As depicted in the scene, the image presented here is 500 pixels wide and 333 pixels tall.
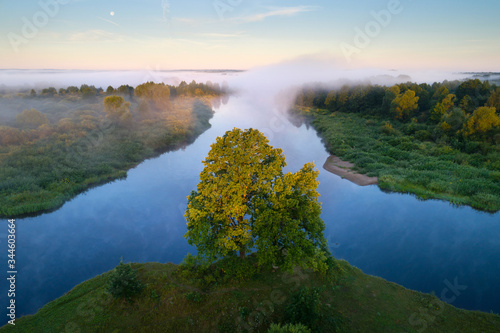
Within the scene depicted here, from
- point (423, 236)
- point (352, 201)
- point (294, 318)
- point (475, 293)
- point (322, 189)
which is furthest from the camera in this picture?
point (322, 189)

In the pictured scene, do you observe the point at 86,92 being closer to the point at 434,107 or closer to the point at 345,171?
the point at 345,171

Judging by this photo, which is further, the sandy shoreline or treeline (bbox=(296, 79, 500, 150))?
treeline (bbox=(296, 79, 500, 150))

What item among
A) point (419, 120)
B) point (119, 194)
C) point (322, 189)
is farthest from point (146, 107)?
point (419, 120)

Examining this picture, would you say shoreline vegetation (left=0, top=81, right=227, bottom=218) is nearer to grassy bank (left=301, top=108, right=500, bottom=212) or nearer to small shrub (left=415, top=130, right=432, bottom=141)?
grassy bank (left=301, top=108, right=500, bottom=212)

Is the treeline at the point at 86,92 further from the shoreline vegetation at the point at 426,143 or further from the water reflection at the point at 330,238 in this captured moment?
the water reflection at the point at 330,238

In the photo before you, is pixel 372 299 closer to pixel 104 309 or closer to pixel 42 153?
pixel 104 309
